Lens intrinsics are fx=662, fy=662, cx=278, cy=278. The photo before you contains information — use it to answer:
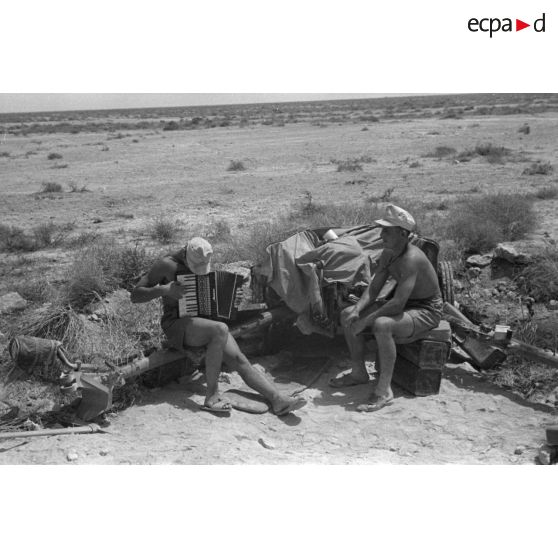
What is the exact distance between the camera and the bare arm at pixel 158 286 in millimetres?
5559

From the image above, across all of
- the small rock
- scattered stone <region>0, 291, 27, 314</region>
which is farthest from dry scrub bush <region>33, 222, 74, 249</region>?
the small rock

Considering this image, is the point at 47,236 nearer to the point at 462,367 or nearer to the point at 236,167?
the point at 462,367

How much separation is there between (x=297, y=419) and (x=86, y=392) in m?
1.80

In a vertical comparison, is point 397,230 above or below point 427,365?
above

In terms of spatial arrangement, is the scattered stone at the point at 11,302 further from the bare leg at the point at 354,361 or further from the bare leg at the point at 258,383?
the bare leg at the point at 354,361

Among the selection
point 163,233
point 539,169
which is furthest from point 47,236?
point 539,169

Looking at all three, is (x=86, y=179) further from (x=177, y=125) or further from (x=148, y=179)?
(x=177, y=125)

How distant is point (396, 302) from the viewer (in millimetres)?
5871

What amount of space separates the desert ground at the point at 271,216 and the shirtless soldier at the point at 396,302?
466 millimetres

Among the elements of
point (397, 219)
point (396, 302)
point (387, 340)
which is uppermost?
point (397, 219)

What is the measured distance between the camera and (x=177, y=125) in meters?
48.3

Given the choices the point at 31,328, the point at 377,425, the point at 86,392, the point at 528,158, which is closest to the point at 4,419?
the point at 86,392

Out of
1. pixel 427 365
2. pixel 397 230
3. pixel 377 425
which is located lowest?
pixel 377 425

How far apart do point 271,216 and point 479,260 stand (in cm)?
540
